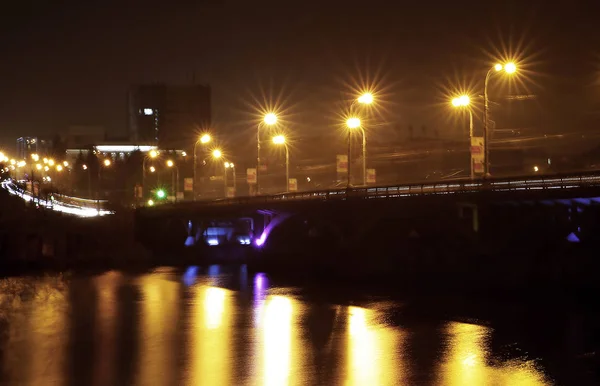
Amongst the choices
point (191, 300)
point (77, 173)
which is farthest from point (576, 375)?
point (77, 173)

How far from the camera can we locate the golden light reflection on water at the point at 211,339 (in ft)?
87.7

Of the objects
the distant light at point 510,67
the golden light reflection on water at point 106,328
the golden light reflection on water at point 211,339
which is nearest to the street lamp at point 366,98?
the distant light at point 510,67

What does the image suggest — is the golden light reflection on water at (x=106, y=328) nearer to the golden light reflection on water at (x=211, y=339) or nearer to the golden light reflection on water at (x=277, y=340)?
the golden light reflection on water at (x=211, y=339)

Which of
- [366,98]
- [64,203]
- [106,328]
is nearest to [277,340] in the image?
[106,328]

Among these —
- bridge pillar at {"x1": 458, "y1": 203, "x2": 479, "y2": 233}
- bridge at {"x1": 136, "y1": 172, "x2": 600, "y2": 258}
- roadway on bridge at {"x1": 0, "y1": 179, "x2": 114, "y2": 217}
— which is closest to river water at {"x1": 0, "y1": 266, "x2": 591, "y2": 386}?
bridge at {"x1": 136, "y1": 172, "x2": 600, "y2": 258}

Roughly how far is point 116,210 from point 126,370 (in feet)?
263

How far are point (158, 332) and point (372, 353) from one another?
10829 millimetres

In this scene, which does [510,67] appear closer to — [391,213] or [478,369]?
[478,369]

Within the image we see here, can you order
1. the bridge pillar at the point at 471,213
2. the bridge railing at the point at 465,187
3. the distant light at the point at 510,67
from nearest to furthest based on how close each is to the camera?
the distant light at the point at 510,67 → the bridge railing at the point at 465,187 → the bridge pillar at the point at 471,213

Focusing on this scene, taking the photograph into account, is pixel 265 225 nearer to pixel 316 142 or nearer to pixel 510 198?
pixel 510 198

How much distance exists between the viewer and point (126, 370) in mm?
27719

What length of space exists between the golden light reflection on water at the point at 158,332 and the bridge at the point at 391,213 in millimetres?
15560

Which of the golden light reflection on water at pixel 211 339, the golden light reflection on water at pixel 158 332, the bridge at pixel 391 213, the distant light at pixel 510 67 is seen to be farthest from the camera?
the bridge at pixel 391 213

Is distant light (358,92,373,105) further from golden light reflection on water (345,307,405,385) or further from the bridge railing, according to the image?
golden light reflection on water (345,307,405,385)
